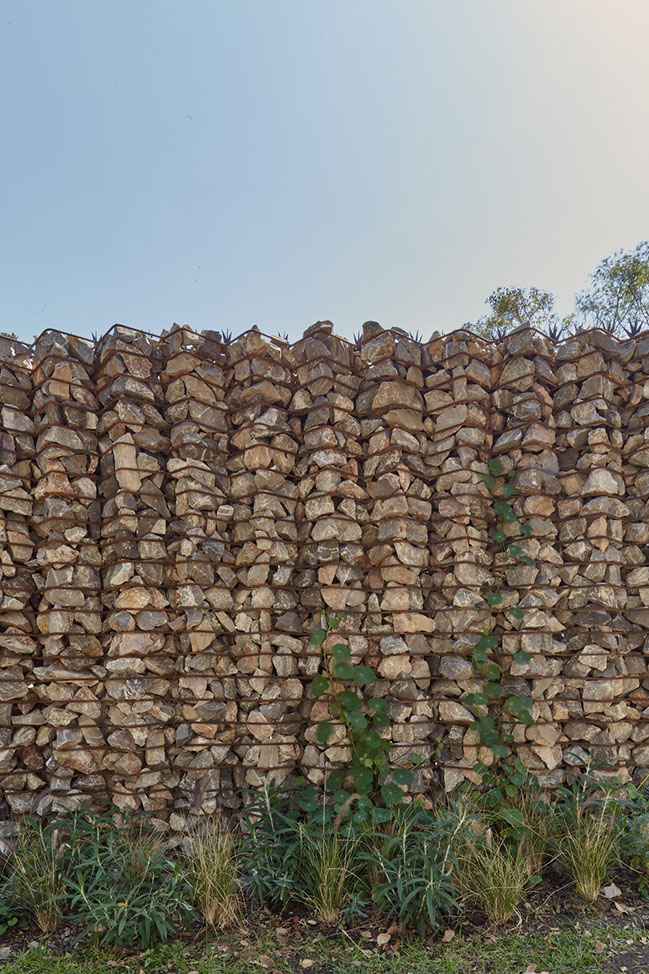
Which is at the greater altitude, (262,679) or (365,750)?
(262,679)

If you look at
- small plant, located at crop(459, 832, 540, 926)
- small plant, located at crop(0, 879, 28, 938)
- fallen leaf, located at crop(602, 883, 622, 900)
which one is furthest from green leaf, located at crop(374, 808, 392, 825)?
small plant, located at crop(0, 879, 28, 938)

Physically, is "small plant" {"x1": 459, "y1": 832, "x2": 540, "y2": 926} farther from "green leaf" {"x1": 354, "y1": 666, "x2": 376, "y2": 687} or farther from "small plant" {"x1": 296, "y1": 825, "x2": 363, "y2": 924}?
"green leaf" {"x1": 354, "y1": 666, "x2": 376, "y2": 687}

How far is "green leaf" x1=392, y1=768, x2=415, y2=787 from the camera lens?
3500 millimetres

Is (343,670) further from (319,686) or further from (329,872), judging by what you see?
(329,872)

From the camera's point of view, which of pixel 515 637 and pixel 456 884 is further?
pixel 515 637

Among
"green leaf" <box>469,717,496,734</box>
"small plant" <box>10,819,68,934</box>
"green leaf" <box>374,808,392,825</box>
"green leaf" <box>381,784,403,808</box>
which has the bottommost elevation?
"small plant" <box>10,819,68,934</box>

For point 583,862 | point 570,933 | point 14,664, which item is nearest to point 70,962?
point 14,664

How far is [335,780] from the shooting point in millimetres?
3539

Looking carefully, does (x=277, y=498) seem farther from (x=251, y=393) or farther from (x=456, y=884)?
(x=456, y=884)

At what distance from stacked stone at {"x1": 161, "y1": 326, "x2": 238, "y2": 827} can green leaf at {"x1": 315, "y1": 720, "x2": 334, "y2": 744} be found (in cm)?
50

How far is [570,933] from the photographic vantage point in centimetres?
296

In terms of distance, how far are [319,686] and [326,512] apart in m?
1.00

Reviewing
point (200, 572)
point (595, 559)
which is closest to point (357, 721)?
point (200, 572)

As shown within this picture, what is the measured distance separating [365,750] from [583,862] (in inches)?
47.4
